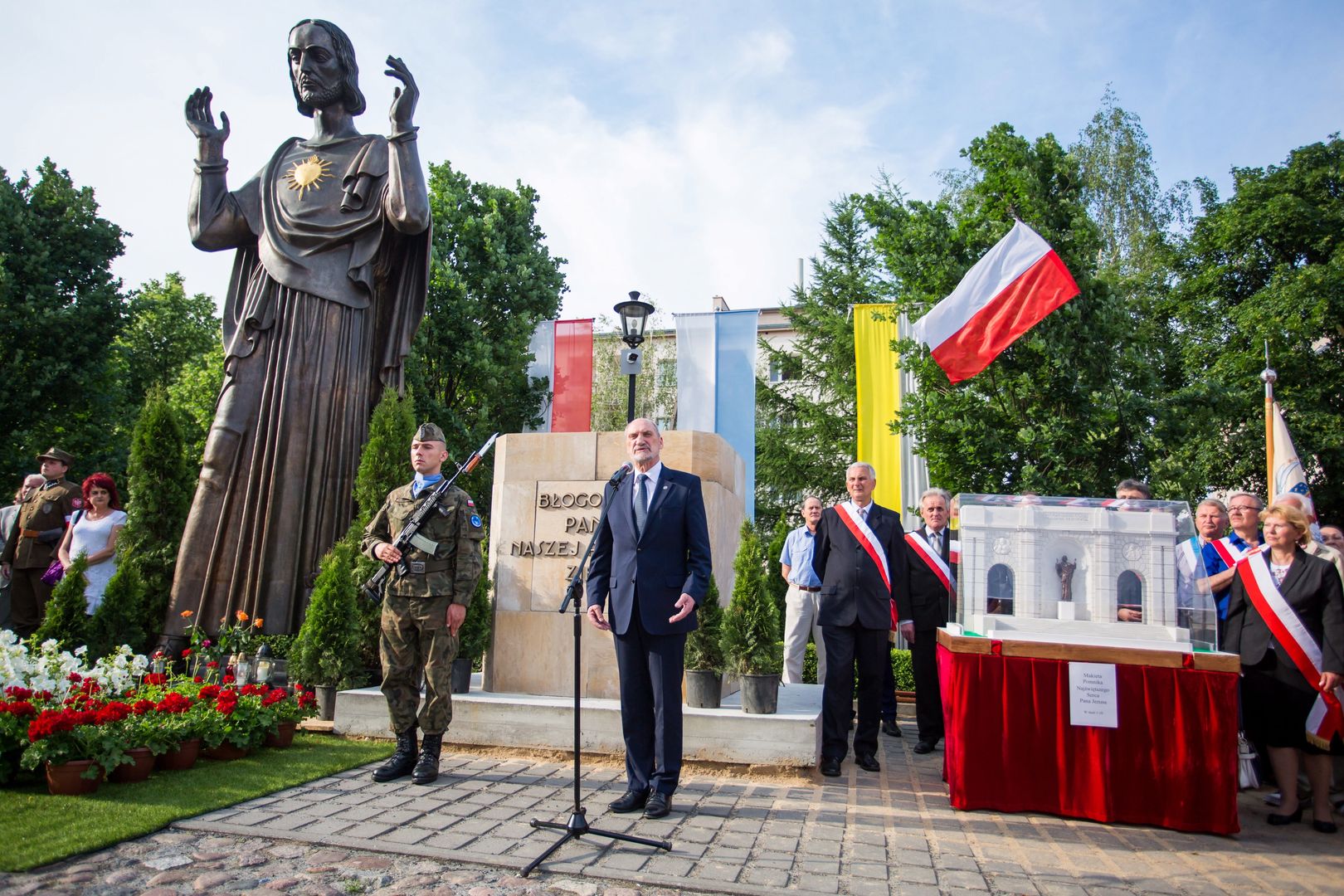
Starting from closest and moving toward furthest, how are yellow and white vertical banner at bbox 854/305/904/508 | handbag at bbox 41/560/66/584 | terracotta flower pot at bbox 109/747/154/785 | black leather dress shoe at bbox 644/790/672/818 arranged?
black leather dress shoe at bbox 644/790/672/818 < terracotta flower pot at bbox 109/747/154/785 < handbag at bbox 41/560/66/584 < yellow and white vertical banner at bbox 854/305/904/508

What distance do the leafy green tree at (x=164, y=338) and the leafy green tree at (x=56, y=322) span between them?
2.01 metres

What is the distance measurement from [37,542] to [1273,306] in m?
23.6

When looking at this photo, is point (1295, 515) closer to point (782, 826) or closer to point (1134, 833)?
point (1134, 833)

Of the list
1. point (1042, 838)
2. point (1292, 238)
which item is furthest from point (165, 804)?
point (1292, 238)

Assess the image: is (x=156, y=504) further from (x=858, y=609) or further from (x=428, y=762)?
(x=858, y=609)

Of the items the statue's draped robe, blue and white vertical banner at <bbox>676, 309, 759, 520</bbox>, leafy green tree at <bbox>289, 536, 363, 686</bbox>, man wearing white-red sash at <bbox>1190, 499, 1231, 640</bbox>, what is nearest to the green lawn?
leafy green tree at <bbox>289, 536, 363, 686</bbox>

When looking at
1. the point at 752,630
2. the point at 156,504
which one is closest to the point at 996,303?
the point at 752,630

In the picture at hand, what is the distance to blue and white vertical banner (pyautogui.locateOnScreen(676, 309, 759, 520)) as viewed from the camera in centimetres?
1684

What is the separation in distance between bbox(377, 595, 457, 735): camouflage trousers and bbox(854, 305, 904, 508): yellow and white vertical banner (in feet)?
38.9

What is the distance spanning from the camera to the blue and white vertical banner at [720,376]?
16.8m

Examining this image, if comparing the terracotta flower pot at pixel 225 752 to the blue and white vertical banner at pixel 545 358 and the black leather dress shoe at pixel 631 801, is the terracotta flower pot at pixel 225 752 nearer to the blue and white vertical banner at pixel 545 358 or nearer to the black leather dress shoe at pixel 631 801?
the black leather dress shoe at pixel 631 801

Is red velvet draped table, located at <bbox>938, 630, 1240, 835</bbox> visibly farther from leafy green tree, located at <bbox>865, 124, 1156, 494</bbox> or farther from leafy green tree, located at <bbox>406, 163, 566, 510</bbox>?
leafy green tree, located at <bbox>406, 163, 566, 510</bbox>

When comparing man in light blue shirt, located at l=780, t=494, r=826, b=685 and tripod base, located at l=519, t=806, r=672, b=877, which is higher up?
man in light blue shirt, located at l=780, t=494, r=826, b=685

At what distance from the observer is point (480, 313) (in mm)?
20750
